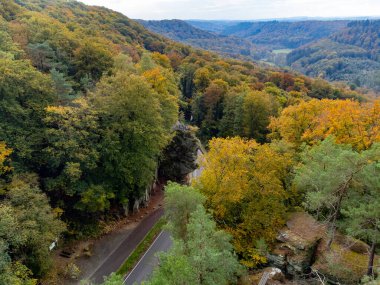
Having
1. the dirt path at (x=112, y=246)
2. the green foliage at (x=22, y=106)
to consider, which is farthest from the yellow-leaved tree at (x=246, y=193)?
the green foliage at (x=22, y=106)

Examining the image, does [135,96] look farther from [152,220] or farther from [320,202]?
[320,202]

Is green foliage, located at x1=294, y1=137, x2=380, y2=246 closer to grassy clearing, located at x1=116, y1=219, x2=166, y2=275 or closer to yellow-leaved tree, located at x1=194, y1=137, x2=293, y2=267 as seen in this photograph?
yellow-leaved tree, located at x1=194, y1=137, x2=293, y2=267

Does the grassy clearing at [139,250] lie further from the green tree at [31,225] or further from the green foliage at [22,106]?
the green foliage at [22,106]

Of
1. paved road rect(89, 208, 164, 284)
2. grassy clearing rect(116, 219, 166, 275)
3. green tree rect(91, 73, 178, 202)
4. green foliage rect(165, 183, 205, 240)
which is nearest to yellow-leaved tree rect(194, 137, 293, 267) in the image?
green foliage rect(165, 183, 205, 240)

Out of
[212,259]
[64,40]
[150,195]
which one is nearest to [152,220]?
[150,195]

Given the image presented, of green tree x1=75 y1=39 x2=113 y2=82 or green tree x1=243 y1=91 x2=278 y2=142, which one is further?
green tree x1=243 y1=91 x2=278 y2=142

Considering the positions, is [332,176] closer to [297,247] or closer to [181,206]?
[297,247]

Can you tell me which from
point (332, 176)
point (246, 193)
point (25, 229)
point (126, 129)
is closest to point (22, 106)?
point (126, 129)
